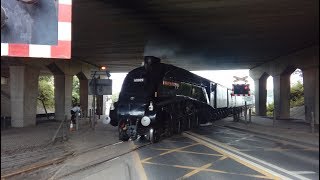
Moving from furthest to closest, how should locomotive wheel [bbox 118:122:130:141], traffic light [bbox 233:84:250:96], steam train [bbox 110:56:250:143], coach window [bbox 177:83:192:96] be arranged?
coach window [bbox 177:83:192:96] < locomotive wheel [bbox 118:122:130:141] < steam train [bbox 110:56:250:143] < traffic light [bbox 233:84:250:96]

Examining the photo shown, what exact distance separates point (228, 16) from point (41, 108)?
43.7m

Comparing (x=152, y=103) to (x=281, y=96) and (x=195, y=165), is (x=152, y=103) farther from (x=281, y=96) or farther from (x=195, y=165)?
(x=281, y=96)

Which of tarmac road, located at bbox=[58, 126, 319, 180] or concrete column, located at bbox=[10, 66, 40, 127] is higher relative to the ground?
concrete column, located at bbox=[10, 66, 40, 127]

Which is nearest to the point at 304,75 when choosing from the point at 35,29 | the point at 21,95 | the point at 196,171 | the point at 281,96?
the point at 281,96

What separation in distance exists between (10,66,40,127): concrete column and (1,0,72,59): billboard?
22108mm

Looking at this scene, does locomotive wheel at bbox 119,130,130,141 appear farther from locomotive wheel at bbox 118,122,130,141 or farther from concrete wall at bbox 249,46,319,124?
concrete wall at bbox 249,46,319,124

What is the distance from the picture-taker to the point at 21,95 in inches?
947

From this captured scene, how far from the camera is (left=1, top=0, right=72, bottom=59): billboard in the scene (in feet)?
8.20

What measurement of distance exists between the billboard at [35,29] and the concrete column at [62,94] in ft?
102

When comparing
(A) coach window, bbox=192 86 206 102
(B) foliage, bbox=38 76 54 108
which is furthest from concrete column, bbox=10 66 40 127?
(B) foliage, bbox=38 76 54 108

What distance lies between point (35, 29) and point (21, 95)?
903 inches

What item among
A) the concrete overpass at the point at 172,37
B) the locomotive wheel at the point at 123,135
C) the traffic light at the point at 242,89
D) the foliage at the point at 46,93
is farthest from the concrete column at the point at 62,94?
the traffic light at the point at 242,89

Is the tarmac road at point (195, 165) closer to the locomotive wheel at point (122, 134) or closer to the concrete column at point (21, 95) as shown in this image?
the locomotive wheel at point (122, 134)

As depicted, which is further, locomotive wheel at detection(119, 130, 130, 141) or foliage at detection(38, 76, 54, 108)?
foliage at detection(38, 76, 54, 108)
